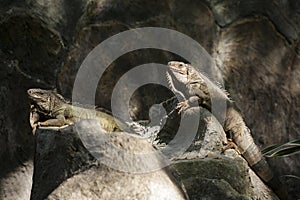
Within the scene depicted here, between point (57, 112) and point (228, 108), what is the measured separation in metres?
1.57

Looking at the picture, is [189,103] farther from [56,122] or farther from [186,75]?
[56,122]

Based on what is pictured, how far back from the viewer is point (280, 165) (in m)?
5.67

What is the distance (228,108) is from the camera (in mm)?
5285

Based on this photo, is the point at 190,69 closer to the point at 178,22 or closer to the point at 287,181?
the point at 178,22

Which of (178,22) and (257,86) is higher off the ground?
(178,22)

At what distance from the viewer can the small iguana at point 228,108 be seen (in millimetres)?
4812

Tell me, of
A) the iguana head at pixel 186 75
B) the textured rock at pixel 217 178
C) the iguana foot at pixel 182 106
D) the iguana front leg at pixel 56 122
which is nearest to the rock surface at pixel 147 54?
the iguana head at pixel 186 75

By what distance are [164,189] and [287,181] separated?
2.20m

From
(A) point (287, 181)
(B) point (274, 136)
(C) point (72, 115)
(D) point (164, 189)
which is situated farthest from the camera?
(B) point (274, 136)

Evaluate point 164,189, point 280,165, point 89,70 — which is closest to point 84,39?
point 89,70

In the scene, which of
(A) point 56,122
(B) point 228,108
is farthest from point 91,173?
(B) point 228,108

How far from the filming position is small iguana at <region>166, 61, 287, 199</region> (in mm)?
4812

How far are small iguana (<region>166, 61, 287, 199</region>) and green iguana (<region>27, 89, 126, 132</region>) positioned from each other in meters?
0.64

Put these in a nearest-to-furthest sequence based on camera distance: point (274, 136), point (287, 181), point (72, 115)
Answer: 1. point (72, 115)
2. point (287, 181)
3. point (274, 136)
